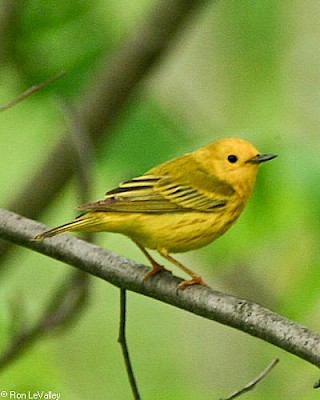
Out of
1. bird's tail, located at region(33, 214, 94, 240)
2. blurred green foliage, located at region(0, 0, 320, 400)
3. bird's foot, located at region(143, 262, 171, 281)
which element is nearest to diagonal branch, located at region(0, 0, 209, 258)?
blurred green foliage, located at region(0, 0, 320, 400)

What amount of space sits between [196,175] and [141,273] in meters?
1.11

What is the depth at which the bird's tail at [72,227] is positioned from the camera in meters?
4.07

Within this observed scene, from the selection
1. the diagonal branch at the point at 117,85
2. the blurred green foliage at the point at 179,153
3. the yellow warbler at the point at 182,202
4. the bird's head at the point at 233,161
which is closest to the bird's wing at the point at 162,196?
the yellow warbler at the point at 182,202

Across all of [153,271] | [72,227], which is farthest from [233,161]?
[72,227]

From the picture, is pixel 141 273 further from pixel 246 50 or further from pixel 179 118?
pixel 246 50

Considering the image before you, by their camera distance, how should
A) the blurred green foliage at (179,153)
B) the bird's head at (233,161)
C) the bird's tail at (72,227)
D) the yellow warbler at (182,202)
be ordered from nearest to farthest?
the bird's tail at (72,227), the yellow warbler at (182,202), the bird's head at (233,161), the blurred green foliage at (179,153)

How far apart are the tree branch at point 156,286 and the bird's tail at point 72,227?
65 mm

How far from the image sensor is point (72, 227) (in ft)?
13.9

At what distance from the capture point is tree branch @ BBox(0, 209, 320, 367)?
11.6ft

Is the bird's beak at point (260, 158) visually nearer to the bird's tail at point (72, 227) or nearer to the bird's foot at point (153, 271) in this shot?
the bird's foot at point (153, 271)

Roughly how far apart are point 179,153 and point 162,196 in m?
0.67

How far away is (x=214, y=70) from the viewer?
8664 mm

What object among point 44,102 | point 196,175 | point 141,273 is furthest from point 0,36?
point 141,273

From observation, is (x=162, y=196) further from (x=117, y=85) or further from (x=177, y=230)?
(x=117, y=85)
